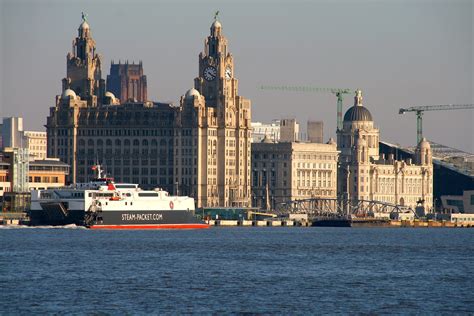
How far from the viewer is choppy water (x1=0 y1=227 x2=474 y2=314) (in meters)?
104

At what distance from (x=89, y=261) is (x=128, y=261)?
376cm

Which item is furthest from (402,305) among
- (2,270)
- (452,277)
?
(2,270)

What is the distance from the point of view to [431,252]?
17612 centimetres

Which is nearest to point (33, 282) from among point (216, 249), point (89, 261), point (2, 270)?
point (2, 270)

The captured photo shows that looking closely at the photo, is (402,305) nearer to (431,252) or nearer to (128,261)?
(128,261)

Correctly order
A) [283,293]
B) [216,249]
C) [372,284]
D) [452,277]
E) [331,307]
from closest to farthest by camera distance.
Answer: [331,307] → [283,293] → [372,284] → [452,277] → [216,249]

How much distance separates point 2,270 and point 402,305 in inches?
1518

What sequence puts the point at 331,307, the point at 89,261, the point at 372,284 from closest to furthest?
the point at 331,307 → the point at 372,284 → the point at 89,261

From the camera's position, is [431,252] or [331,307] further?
[431,252]

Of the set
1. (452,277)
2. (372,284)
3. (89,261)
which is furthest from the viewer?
(89,261)

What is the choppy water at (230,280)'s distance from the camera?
343 ft

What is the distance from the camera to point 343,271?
135 metres

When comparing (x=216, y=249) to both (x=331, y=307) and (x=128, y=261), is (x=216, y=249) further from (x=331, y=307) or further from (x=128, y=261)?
(x=331, y=307)

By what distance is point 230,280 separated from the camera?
404ft
